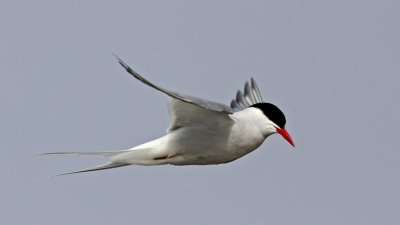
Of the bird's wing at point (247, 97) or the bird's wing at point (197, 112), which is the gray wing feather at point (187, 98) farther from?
the bird's wing at point (247, 97)

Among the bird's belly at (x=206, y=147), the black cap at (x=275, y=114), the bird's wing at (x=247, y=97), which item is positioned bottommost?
the bird's belly at (x=206, y=147)

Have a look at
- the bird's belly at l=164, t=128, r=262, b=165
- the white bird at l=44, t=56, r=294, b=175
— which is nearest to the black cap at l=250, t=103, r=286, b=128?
the white bird at l=44, t=56, r=294, b=175

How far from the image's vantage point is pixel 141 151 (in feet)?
37.3

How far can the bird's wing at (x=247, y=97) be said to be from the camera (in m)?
14.2

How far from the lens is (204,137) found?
11203 mm

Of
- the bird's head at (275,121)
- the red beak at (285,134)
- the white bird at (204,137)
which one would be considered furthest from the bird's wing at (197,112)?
the red beak at (285,134)

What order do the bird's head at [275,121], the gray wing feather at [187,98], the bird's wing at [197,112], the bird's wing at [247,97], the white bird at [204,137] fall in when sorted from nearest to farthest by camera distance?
the gray wing feather at [187,98] < the bird's wing at [197,112] < the white bird at [204,137] < the bird's head at [275,121] < the bird's wing at [247,97]

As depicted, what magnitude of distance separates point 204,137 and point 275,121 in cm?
103

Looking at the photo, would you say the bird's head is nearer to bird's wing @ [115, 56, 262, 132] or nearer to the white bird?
the white bird

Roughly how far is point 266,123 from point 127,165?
6.39ft

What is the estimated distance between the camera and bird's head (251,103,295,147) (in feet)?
37.9

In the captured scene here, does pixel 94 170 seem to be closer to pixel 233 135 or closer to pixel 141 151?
pixel 141 151

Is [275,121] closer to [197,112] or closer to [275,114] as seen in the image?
[275,114]

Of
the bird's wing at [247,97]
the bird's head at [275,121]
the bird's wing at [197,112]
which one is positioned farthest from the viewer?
the bird's wing at [247,97]
